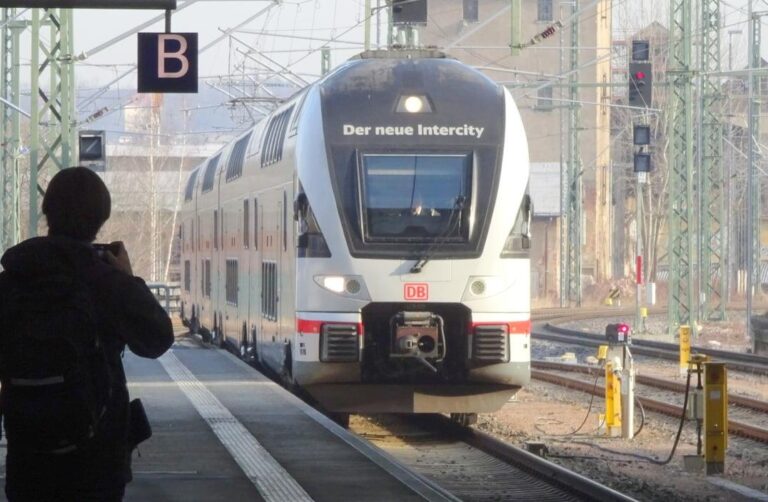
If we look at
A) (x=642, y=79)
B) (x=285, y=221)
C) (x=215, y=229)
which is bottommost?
(x=285, y=221)

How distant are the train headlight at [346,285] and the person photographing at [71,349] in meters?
9.08

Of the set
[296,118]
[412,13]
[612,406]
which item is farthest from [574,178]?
[296,118]

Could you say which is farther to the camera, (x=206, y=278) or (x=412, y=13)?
(x=206, y=278)

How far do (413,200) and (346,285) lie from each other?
0.98m

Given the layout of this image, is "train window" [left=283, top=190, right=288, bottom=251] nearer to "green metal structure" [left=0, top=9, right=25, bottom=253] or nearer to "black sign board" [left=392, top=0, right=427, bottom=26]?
"black sign board" [left=392, top=0, right=427, bottom=26]

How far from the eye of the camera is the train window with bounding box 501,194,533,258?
46.5 ft

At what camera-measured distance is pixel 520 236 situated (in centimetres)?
1426

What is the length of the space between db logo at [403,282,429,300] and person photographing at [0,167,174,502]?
29.9ft

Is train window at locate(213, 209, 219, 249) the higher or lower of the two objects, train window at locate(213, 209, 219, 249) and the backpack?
the higher

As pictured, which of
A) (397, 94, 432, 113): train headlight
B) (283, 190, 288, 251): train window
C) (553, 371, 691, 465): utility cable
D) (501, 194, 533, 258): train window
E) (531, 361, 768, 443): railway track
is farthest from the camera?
(531, 361, 768, 443): railway track

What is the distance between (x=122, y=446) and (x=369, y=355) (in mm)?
9381

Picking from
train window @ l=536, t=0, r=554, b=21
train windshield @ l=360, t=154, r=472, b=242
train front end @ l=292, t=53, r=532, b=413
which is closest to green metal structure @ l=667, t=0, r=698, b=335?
train front end @ l=292, t=53, r=532, b=413

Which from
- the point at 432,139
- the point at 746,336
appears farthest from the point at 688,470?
the point at 746,336

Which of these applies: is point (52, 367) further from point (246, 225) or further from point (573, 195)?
point (573, 195)
